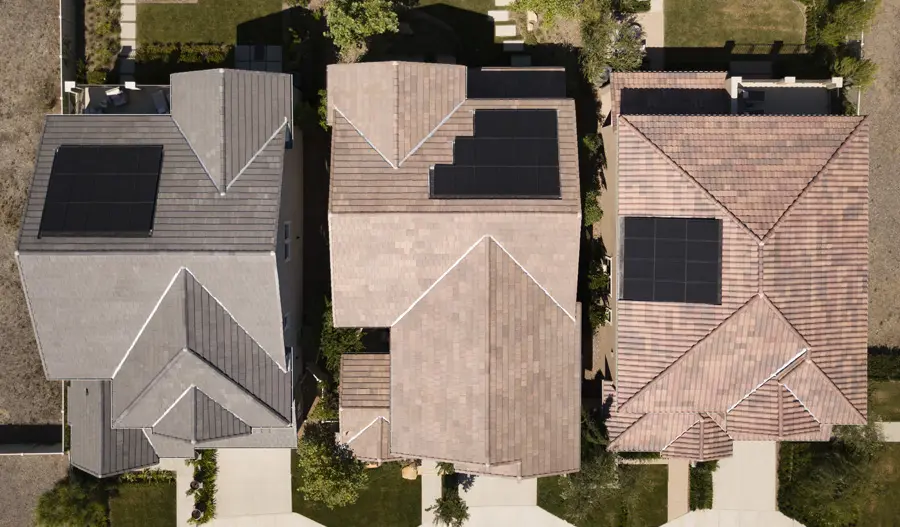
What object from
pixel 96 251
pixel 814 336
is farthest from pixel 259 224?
pixel 814 336

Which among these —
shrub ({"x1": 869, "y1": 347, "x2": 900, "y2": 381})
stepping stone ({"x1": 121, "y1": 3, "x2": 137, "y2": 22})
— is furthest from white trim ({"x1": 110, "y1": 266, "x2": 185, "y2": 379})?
shrub ({"x1": 869, "y1": 347, "x2": 900, "y2": 381})

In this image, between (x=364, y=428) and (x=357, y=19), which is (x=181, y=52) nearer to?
(x=357, y=19)

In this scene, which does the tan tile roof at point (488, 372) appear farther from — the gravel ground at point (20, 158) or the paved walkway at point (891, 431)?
the gravel ground at point (20, 158)

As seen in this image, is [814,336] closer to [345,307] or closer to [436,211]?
[436,211]

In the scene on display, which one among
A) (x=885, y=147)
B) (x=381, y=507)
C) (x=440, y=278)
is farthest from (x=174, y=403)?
(x=885, y=147)

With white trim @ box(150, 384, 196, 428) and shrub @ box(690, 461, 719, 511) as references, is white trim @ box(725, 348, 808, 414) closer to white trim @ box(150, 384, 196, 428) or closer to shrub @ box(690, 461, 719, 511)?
shrub @ box(690, 461, 719, 511)

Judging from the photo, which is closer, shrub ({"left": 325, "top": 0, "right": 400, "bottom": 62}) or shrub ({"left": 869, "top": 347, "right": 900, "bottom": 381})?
shrub ({"left": 325, "top": 0, "right": 400, "bottom": 62})
